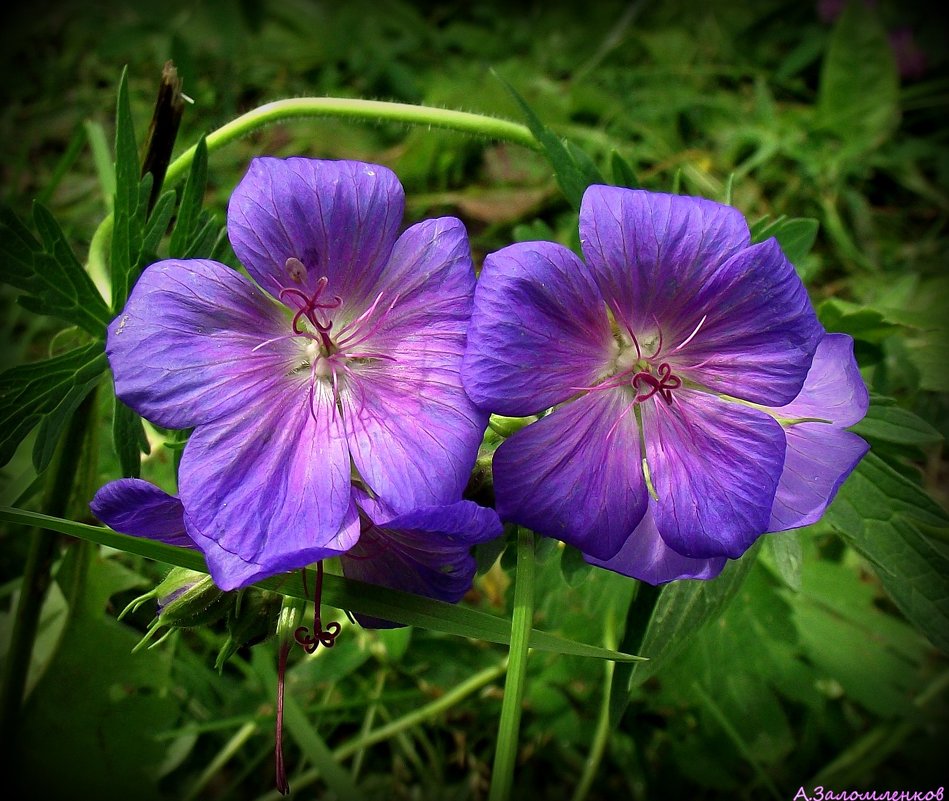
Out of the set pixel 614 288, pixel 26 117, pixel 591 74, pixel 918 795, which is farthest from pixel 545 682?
pixel 26 117

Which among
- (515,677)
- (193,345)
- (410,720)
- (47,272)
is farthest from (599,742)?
(47,272)

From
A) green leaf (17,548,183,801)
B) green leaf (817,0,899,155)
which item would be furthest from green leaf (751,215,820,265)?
green leaf (817,0,899,155)

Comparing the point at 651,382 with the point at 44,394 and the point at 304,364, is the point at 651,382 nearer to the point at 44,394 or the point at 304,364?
the point at 304,364

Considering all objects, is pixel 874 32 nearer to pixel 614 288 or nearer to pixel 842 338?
pixel 842 338

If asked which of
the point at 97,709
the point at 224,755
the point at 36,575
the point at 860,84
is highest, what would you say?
the point at 860,84

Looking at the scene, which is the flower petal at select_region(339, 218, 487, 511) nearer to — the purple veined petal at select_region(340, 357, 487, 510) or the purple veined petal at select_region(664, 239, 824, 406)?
the purple veined petal at select_region(340, 357, 487, 510)

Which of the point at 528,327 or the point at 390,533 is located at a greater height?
the point at 528,327
